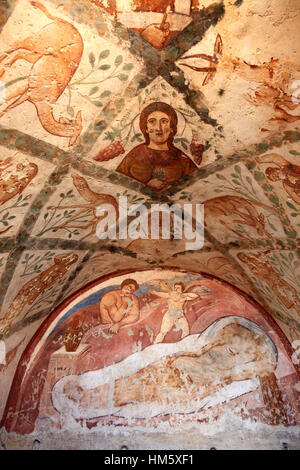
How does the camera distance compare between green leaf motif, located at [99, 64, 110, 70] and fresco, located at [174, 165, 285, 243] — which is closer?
green leaf motif, located at [99, 64, 110, 70]

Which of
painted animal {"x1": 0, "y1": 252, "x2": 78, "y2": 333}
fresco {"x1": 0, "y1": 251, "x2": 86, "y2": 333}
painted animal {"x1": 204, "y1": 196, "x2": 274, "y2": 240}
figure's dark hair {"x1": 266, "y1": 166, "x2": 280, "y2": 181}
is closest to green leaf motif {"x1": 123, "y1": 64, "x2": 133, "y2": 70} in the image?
figure's dark hair {"x1": 266, "y1": 166, "x2": 280, "y2": 181}

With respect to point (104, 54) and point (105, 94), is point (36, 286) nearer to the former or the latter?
point (105, 94)

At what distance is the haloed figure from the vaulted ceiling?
8 centimetres

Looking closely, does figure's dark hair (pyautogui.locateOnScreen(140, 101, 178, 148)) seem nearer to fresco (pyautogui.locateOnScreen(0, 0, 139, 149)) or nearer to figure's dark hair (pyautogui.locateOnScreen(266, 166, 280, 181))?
fresco (pyautogui.locateOnScreen(0, 0, 139, 149))

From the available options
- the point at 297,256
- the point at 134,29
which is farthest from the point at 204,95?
the point at 297,256

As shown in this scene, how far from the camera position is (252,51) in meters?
3.51

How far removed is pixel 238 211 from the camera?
5477mm

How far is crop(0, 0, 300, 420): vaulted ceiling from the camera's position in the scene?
336 cm

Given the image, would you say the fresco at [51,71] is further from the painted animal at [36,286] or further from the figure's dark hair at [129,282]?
the figure's dark hair at [129,282]

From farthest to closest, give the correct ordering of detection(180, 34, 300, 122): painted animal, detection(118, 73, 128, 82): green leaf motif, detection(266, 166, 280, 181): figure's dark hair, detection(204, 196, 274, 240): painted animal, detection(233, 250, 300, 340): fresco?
detection(233, 250, 300, 340): fresco → detection(204, 196, 274, 240): painted animal → detection(266, 166, 280, 181): figure's dark hair → detection(118, 73, 128, 82): green leaf motif → detection(180, 34, 300, 122): painted animal

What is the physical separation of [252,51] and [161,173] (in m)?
1.94

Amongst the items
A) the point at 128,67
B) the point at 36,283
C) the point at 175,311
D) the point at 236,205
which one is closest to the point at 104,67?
the point at 128,67

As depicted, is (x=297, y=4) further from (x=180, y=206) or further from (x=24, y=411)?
(x=24, y=411)

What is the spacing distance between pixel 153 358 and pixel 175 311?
897 mm
